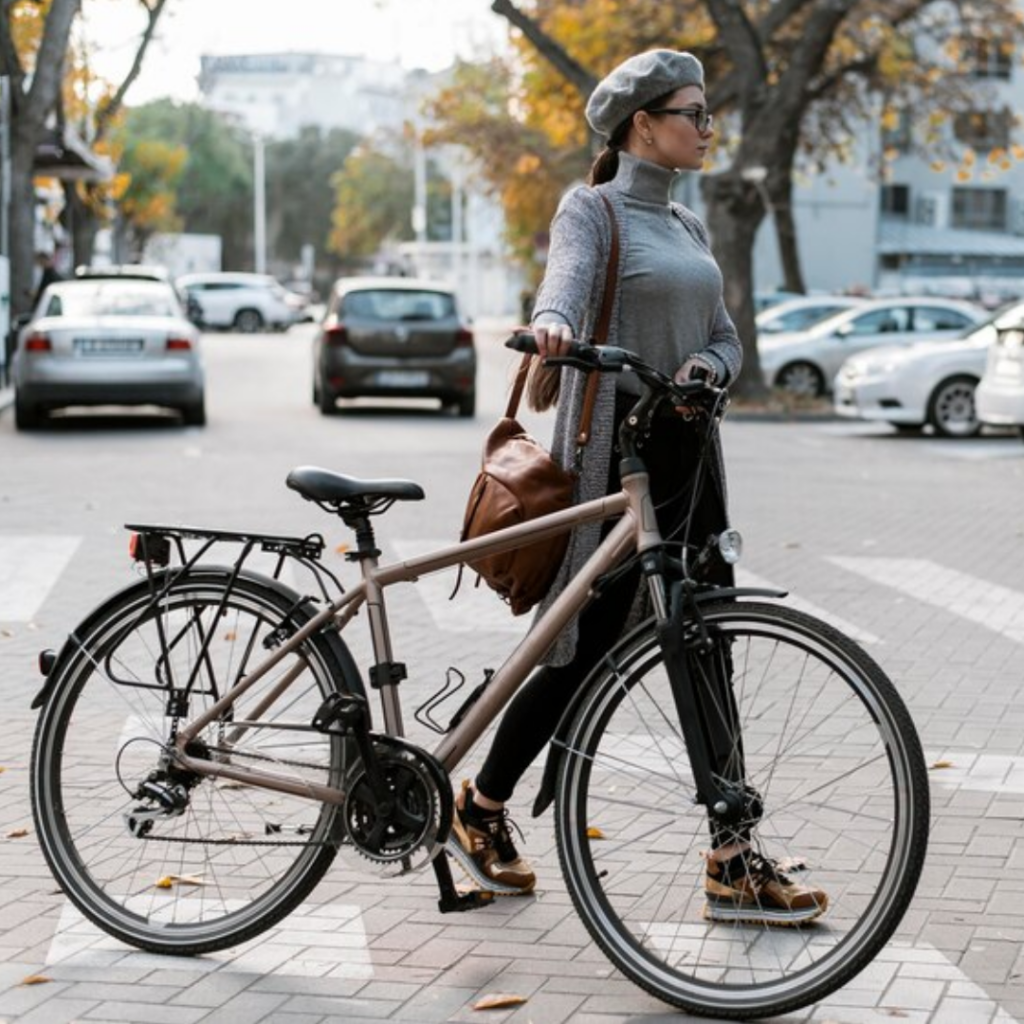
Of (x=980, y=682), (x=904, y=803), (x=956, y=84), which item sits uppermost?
(x=956, y=84)

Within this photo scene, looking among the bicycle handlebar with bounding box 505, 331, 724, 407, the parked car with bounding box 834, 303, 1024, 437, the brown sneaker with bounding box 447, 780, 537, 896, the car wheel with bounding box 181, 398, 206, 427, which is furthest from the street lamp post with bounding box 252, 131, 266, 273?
the bicycle handlebar with bounding box 505, 331, 724, 407

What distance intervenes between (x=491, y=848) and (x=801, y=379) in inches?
964

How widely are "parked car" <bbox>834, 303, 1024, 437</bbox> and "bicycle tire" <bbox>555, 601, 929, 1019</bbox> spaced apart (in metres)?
18.5

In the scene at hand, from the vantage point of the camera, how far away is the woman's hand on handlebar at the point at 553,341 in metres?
4.54

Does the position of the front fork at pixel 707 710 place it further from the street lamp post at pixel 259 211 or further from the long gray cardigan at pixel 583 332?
the street lamp post at pixel 259 211

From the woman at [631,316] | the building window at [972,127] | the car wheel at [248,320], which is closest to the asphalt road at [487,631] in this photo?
the woman at [631,316]

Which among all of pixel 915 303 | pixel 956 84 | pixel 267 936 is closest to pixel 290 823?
pixel 267 936

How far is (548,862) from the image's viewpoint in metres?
5.73

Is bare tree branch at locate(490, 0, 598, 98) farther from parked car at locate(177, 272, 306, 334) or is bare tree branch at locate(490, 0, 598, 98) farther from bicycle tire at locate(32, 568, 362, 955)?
parked car at locate(177, 272, 306, 334)

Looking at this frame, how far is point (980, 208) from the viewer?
230ft

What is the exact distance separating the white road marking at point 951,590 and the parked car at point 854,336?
16810 mm

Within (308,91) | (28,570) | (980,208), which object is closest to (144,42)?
(28,570)

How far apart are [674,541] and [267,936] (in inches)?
47.5

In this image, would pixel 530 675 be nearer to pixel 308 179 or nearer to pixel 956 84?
pixel 956 84
